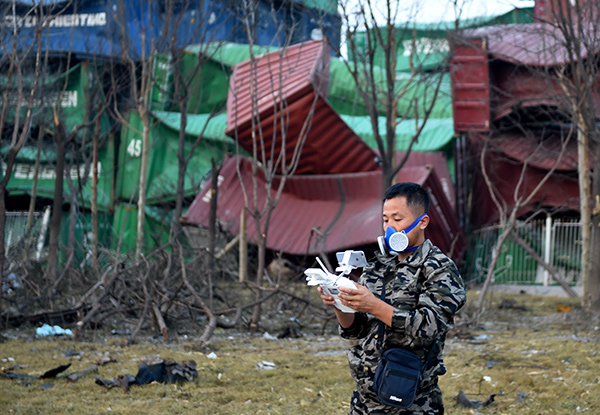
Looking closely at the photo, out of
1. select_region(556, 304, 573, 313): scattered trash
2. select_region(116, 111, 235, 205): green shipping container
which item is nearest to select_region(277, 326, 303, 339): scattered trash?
select_region(556, 304, 573, 313): scattered trash

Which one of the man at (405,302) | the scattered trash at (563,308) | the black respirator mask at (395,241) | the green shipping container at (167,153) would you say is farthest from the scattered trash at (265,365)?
the green shipping container at (167,153)

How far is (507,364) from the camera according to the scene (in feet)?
19.8

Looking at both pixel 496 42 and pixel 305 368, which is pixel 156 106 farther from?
pixel 305 368

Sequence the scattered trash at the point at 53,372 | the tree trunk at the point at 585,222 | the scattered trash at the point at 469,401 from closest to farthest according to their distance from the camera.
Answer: the scattered trash at the point at 469,401 → the scattered trash at the point at 53,372 → the tree trunk at the point at 585,222

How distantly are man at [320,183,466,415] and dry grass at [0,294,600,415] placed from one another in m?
2.18

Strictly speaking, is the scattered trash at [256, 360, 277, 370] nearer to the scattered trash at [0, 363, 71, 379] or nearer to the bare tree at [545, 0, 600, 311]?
the scattered trash at [0, 363, 71, 379]

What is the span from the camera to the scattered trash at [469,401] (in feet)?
15.3

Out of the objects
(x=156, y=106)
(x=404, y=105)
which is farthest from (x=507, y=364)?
(x=156, y=106)

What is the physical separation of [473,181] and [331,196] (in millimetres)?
4198

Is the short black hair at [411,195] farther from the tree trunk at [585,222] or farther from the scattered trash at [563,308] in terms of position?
the scattered trash at [563,308]

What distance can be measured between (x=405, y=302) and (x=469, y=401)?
260 cm

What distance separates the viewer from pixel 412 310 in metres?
2.40

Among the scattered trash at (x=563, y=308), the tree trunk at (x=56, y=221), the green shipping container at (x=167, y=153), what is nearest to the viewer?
the tree trunk at (x=56, y=221)

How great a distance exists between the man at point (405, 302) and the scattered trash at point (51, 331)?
19.4 feet
